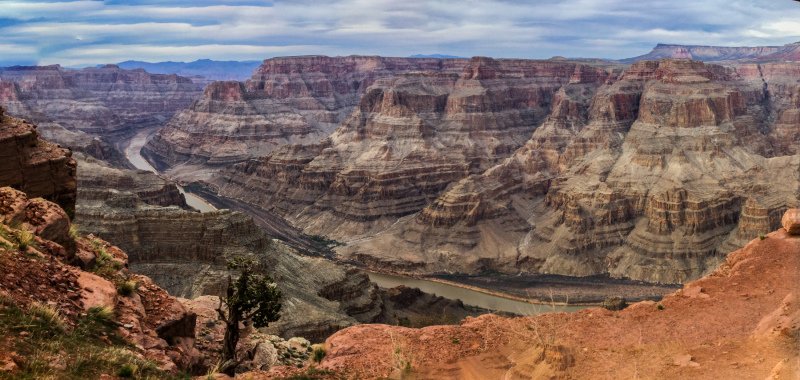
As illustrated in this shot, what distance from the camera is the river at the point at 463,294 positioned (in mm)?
71963

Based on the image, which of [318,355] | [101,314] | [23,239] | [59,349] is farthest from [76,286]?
[318,355]

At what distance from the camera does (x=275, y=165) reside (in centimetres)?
13825

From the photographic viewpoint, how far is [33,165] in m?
25.0

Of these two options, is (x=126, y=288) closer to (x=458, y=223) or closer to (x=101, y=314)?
(x=101, y=314)

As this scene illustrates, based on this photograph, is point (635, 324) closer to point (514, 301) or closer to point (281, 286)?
point (281, 286)

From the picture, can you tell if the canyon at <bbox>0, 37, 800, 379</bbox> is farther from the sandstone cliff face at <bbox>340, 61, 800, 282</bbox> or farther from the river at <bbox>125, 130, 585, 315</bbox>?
the river at <bbox>125, 130, 585, 315</bbox>

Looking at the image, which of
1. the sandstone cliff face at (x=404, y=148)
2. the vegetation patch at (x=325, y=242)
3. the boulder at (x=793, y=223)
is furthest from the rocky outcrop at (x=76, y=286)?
the sandstone cliff face at (x=404, y=148)

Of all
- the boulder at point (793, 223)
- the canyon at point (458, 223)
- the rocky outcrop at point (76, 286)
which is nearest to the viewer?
the rocky outcrop at point (76, 286)

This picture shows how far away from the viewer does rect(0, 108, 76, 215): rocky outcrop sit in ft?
81.0

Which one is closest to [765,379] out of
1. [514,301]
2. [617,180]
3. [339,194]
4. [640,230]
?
[514,301]

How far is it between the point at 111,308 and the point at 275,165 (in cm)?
12343

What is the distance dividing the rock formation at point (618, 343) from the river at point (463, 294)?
149 ft

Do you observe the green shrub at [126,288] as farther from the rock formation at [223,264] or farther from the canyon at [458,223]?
the rock formation at [223,264]

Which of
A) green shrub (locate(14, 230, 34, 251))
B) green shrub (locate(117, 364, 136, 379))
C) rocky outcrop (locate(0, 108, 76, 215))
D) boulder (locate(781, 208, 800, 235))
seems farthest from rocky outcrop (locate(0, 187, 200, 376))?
boulder (locate(781, 208, 800, 235))
